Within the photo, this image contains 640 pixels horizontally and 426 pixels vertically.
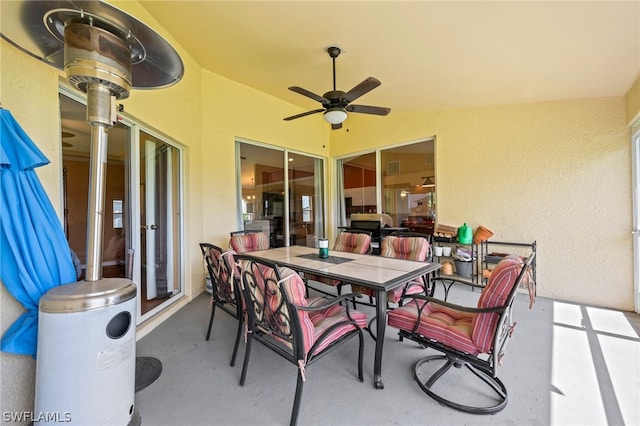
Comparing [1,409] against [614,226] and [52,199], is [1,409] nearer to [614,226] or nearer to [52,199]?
[52,199]

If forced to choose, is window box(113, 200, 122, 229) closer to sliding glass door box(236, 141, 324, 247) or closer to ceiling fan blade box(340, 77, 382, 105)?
sliding glass door box(236, 141, 324, 247)

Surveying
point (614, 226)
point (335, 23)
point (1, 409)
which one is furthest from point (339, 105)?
point (614, 226)

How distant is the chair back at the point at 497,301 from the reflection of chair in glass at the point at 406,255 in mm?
904

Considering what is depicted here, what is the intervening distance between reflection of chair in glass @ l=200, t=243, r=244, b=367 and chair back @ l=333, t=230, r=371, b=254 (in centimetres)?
156

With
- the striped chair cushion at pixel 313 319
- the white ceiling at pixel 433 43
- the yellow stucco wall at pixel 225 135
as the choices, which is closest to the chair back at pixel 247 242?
the yellow stucco wall at pixel 225 135

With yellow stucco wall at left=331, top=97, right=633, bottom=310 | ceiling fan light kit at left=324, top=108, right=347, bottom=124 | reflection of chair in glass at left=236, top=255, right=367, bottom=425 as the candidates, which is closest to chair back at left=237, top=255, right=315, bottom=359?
reflection of chair in glass at left=236, top=255, right=367, bottom=425

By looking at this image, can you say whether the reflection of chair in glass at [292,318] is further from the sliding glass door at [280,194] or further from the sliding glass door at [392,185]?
the sliding glass door at [392,185]

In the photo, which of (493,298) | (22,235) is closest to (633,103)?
(493,298)

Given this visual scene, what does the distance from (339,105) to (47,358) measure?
2912mm

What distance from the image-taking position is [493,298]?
5.08ft

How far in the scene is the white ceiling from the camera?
2195 millimetres

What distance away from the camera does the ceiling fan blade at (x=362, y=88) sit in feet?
8.12

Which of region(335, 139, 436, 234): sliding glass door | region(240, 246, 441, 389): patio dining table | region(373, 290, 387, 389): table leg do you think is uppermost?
region(335, 139, 436, 234): sliding glass door

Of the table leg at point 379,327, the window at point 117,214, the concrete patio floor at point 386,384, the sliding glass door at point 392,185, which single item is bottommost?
the concrete patio floor at point 386,384
